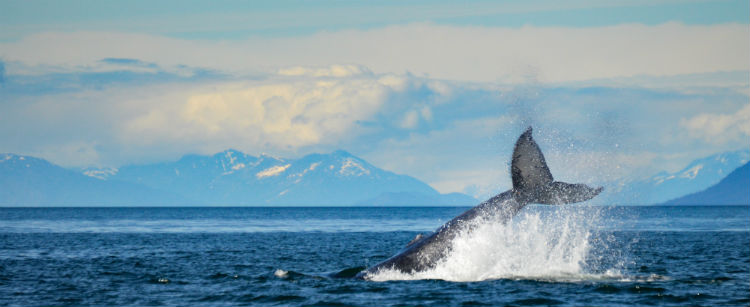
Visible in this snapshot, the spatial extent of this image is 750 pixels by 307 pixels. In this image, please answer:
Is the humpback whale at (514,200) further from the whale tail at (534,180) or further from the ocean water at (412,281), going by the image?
the ocean water at (412,281)

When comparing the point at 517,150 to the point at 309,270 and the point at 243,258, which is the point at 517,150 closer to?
the point at 309,270

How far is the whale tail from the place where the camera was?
21.1 m

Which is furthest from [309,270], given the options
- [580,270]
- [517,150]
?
[517,150]

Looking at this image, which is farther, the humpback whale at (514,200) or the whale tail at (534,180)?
the humpback whale at (514,200)

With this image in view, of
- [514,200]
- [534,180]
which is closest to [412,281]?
[514,200]

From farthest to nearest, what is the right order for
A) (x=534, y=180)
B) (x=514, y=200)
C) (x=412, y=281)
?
1. (x=412, y=281)
2. (x=514, y=200)
3. (x=534, y=180)

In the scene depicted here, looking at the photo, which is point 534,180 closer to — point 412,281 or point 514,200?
point 514,200

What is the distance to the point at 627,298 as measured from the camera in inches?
834

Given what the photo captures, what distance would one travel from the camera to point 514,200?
2255 cm

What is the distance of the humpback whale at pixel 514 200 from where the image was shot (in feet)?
69.8

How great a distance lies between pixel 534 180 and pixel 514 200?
2.83 feet

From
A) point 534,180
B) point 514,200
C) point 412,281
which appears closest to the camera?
point 534,180

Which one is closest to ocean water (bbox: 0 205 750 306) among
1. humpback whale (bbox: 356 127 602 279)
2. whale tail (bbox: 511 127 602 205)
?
humpback whale (bbox: 356 127 602 279)

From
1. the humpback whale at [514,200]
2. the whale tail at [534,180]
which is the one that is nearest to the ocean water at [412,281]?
the humpback whale at [514,200]
